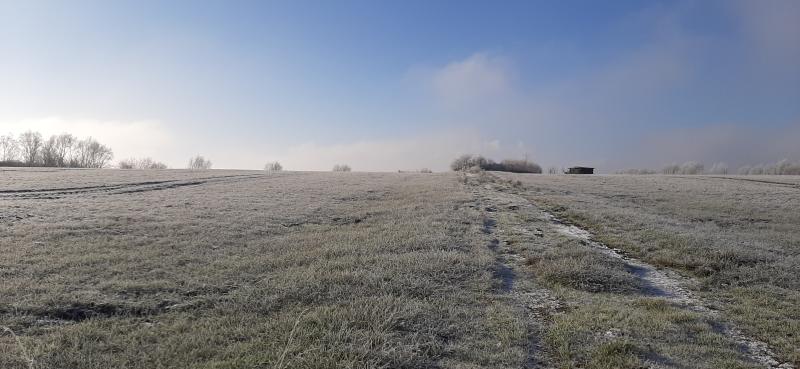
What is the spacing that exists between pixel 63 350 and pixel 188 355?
169cm

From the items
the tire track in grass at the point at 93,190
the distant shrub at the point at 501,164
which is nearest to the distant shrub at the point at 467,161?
the distant shrub at the point at 501,164

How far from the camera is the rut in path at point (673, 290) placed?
23.4 feet

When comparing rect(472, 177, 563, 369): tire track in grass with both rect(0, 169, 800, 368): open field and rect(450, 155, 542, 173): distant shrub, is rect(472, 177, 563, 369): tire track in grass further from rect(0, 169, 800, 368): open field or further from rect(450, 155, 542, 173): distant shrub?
rect(450, 155, 542, 173): distant shrub

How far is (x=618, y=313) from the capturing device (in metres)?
8.43

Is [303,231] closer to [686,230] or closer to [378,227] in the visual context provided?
[378,227]

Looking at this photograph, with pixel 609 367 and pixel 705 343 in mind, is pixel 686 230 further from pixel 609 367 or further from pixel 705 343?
pixel 609 367

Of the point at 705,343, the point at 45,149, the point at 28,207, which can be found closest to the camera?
the point at 705,343

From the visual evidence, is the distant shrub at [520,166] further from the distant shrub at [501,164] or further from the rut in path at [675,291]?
the rut in path at [675,291]

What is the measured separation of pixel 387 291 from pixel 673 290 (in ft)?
21.4

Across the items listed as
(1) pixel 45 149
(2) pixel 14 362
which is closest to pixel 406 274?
(2) pixel 14 362

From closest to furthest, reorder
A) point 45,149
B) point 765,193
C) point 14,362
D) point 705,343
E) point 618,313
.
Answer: point 14,362
point 705,343
point 618,313
point 765,193
point 45,149

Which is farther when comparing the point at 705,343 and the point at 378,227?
the point at 378,227

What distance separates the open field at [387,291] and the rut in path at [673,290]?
5 centimetres

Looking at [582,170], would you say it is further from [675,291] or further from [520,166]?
[675,291]
